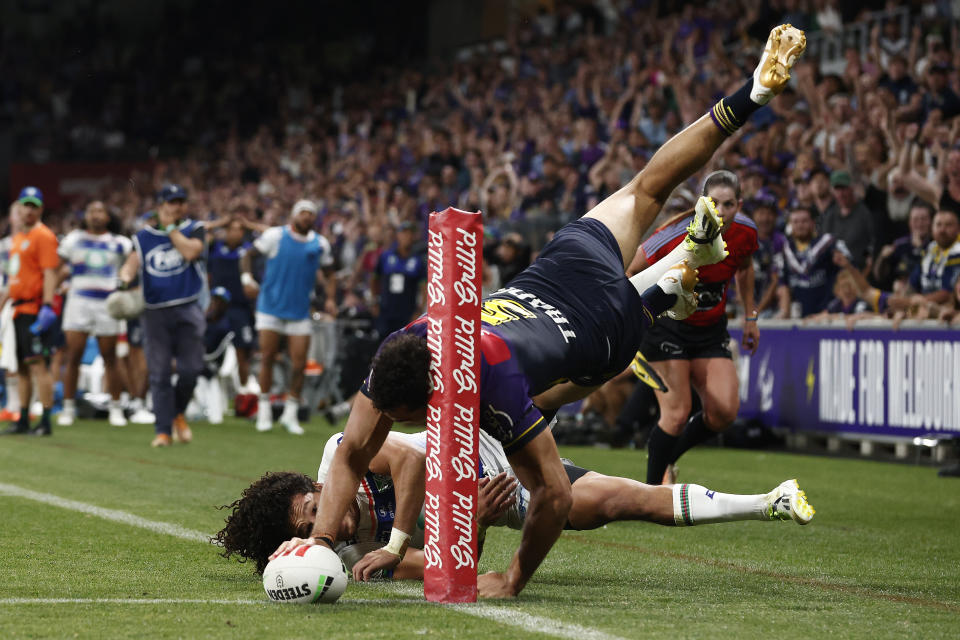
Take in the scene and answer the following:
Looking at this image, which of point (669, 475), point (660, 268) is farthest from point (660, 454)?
point (660, 268)

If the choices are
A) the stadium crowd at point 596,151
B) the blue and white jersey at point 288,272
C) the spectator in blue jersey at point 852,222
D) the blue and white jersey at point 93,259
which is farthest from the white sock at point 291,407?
the spectator in blue jersey at point 852,222

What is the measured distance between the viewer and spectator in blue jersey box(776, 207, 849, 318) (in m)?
13.1

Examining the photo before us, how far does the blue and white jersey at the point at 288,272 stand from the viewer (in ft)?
48.0

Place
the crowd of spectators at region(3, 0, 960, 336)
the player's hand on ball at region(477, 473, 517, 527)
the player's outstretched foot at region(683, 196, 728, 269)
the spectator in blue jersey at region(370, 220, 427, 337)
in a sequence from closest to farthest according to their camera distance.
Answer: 1. the player's hand on ball at region(477, 473, 517, 527)
2. the player's outstretched foot at region(683, 196, 728, 269)
3. the crowd of spectators at region(3, 0, 960, 336)
4. the spectator in blue jersey at region(370, 220, 427, 337)

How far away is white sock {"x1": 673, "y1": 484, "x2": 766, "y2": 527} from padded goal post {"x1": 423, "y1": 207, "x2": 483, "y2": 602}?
1168mm

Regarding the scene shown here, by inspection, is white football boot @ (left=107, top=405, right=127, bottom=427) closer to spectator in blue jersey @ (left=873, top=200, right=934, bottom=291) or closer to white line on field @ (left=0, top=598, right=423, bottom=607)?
spectator in blue jersey @ (left=873, top=200, right=934, bottom=291)

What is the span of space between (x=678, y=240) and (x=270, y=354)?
7.90m

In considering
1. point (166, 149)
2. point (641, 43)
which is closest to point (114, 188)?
point (166, 149)

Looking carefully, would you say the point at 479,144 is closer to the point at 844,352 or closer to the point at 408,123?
the point at 408,123


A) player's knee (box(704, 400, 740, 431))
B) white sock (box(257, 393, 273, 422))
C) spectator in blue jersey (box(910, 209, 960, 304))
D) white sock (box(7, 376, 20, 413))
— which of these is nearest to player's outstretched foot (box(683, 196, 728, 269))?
player's knee (box(704, 400, 740, 431))

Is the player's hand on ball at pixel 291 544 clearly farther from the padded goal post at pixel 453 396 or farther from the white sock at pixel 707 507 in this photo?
the white sock at pixel 707 507

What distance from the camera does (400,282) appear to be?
1677cm

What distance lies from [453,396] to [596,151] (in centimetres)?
1351

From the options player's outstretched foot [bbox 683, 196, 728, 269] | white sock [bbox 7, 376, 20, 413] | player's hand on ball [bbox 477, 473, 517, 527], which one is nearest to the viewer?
player's hand on ball [bbox 477, 473, 517, 527]
